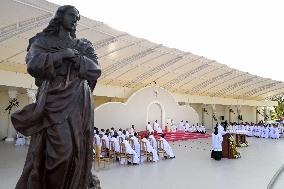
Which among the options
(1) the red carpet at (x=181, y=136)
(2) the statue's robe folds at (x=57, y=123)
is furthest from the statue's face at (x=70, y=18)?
(1) the red carpet at (x=181, y=136)

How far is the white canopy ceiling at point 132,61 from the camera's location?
1365 centimetres

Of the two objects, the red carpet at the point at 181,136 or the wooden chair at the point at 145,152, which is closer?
the wooden chair at the point at 145,152

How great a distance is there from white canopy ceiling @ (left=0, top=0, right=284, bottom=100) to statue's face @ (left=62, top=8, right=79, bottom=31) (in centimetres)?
1043

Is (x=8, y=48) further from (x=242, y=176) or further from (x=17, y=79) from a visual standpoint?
(x=242, y=176)

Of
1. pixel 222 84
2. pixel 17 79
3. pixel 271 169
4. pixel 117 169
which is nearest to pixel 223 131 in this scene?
pixel 271 169

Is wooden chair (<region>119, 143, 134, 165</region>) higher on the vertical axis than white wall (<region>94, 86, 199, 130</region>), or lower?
lower

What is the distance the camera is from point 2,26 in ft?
44.9

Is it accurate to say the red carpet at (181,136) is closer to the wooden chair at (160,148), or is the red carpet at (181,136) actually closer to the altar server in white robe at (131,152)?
the wooden chair at (160,148)

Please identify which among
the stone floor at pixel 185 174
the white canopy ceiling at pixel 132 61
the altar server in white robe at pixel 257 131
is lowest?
the stone floor at pixel 185 174

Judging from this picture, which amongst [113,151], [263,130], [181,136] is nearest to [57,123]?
[113,151]

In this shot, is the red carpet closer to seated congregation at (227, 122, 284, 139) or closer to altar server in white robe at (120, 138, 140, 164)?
seated congregation at (227, 122, 284, 139)

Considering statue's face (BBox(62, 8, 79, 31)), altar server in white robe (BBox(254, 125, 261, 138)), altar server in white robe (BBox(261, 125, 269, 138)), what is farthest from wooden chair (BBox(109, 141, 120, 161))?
altar server in white robe (BBox(254, 125, 261, 138))

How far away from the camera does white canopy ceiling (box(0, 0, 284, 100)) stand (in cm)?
1365

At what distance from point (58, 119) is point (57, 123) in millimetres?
35
